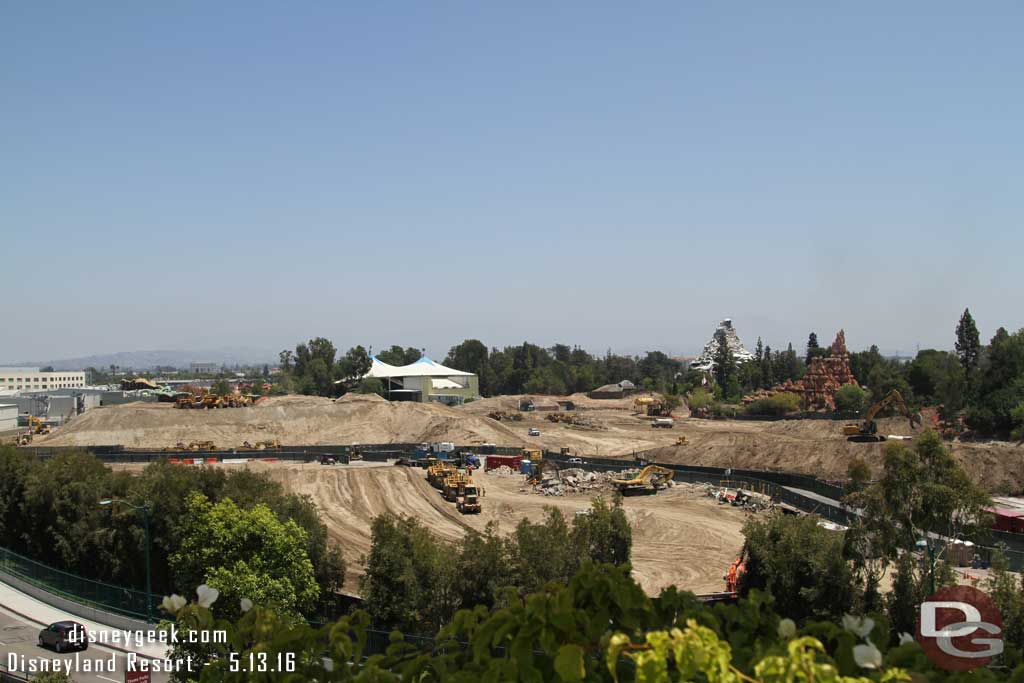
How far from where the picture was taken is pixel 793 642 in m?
4.76

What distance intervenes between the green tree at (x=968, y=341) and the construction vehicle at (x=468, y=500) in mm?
96794

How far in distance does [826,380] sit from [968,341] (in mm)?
21137

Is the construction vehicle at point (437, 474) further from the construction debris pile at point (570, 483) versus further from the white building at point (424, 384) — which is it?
the white building at point (424, 384)

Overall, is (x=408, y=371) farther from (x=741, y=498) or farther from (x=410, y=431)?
(x=741, y=498)

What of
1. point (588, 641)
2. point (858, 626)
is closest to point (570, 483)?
point (588, 641)

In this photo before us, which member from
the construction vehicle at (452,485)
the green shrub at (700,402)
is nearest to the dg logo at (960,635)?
the construction vehicle at (452,485)

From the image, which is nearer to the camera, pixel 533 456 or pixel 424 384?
pixel 533 456

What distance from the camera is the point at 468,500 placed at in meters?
50.2

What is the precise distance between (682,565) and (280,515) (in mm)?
18822

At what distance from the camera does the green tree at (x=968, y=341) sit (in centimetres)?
11906

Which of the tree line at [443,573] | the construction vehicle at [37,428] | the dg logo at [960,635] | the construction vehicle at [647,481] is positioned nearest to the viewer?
the dg logo at [960,635]

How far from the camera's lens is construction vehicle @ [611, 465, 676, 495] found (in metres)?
54.7

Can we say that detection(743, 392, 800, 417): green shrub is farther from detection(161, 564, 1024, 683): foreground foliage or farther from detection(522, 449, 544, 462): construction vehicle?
detection(161, 564, 1024, 683): foreground foliage

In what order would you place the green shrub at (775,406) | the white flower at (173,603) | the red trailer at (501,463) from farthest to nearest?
1. the green shrub at (775,406)
2. the red trailer at (501,463)
3. the white flower at (173,603)
